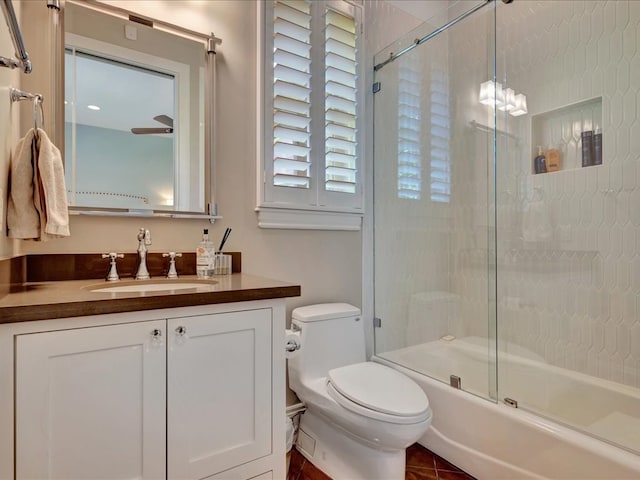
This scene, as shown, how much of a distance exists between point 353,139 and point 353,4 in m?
0.79

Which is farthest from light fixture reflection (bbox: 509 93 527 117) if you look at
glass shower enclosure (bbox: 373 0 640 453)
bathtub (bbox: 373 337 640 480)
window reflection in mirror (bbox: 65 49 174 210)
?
window reflection in mirror (bbox: 65 49 174 210)

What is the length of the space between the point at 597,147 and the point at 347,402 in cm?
176

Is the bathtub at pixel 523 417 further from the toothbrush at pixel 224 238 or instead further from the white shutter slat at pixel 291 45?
the white shutter slat at pixel 291 45

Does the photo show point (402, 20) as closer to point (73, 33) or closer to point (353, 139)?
point (353, 139)

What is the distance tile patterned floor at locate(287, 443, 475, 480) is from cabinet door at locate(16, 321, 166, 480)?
834 millimetres

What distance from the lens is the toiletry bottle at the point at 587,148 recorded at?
1850 millimetres

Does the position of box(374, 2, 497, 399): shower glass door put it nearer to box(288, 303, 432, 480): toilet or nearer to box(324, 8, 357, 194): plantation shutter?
box(324, 8, 357, 194): plantation shutter

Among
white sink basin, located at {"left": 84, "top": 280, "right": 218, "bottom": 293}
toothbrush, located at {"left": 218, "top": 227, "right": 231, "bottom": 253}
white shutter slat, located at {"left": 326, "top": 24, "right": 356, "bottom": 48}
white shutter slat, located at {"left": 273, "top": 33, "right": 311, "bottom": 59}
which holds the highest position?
white shutter slat, located at {"left": 326, "top": 24, "right": 356, "bottom": 48}

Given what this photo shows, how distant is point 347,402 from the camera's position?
1423 mm

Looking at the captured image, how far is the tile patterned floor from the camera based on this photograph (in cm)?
159

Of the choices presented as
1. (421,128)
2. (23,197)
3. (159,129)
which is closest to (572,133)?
(421,128)

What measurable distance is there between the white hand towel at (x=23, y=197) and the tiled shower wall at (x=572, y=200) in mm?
2138

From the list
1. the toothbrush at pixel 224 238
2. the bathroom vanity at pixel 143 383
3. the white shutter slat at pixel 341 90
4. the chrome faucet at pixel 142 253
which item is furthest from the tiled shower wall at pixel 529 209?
the chrome faucet at pixel 142 253

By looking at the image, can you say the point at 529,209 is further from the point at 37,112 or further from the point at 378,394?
the point at 37,112
